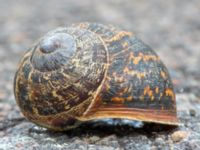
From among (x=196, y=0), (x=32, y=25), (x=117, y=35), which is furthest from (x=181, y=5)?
(x=117, y=35)

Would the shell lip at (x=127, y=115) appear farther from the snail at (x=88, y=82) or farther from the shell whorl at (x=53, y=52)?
the shell whorl at (x=53, y=52)

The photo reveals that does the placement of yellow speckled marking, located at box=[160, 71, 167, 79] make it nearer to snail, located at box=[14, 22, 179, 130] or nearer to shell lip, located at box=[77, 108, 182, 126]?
snail, located at box=[14, 22, 179, 130]

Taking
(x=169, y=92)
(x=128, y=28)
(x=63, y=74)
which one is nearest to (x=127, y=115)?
(x=169, y=92)

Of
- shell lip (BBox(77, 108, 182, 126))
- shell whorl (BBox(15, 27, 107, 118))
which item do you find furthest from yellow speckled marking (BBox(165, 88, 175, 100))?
shell whorl (BBox(15, 27, 107, 118))

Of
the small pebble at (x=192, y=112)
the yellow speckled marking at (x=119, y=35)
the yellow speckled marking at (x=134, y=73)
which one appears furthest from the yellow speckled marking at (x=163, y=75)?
the small pebble at (x=192, y=112)

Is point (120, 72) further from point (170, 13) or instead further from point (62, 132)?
point (170, 13)

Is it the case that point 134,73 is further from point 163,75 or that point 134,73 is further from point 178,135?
point 178,135

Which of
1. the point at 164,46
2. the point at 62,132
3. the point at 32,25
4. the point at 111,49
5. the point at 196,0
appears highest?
the point at 196,0
